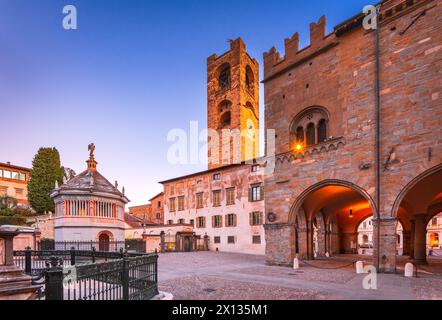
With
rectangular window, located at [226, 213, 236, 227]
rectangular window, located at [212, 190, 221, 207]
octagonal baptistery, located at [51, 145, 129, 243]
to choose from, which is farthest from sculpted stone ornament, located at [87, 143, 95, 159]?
rectangular window, located at [226, 213, 236, 227]

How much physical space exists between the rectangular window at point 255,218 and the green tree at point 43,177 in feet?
110

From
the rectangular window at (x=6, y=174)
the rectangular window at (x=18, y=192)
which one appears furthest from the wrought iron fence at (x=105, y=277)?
the rectangular window at (x=18, y=192)

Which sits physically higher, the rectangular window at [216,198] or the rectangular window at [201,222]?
the rectangular window at [216,198]

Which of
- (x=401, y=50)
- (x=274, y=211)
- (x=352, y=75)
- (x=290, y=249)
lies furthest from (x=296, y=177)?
(x=401, y=50)

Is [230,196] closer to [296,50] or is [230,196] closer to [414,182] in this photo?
[296,50]

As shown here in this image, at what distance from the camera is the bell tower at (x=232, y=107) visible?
46125 millimetres

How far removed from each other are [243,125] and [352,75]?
30379 millimetres

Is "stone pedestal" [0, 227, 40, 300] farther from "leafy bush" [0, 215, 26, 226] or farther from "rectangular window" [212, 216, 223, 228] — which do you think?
"leafy bush" [0, 215, 26, 226]

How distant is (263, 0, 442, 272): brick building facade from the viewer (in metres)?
13.4

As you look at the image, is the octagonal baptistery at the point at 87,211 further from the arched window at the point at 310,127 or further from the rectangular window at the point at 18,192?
the rectangular window at the point at 18,192

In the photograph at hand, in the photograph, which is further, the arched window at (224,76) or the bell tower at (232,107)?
the arched window at (224,76)

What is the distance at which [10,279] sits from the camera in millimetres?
5480

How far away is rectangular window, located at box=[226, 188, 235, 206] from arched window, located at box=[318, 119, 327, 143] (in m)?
18.1

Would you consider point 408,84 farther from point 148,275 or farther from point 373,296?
point 148,275
